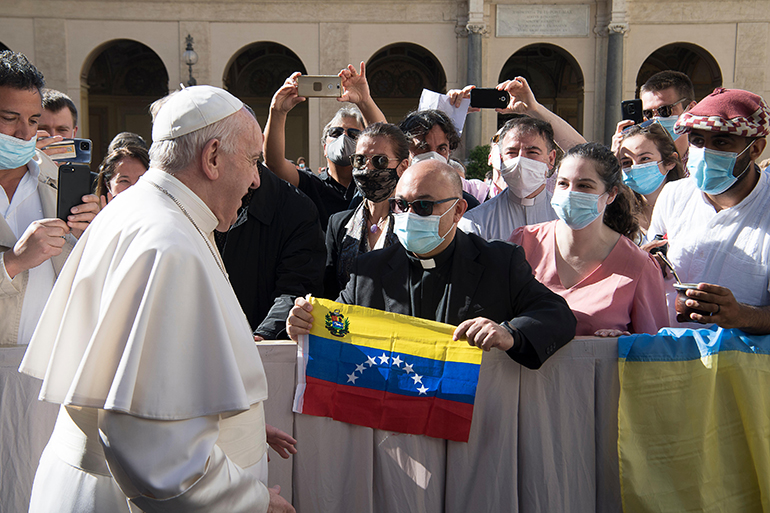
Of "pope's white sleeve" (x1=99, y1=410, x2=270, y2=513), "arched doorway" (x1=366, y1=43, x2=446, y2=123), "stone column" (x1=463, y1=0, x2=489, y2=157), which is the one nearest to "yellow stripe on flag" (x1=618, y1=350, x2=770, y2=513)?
"pope's white sleeve" (x1=99, y1=410, x2=270, y2=513)

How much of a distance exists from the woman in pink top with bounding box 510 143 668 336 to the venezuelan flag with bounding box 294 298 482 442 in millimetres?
789

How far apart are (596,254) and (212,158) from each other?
2206mm

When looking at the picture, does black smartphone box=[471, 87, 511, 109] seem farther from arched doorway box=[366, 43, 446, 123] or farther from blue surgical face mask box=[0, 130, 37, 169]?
arched doorway box=[366, 43, 446, 123]

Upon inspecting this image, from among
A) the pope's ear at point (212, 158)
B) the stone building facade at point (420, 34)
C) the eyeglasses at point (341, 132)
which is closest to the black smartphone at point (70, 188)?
the pope's ear at point (212, 158)

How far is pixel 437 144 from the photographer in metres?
4.42

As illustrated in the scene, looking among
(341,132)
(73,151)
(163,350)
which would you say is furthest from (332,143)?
(163,350)

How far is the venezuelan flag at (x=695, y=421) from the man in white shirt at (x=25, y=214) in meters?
2.60

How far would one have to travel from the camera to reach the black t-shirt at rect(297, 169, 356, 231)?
4.61 metres

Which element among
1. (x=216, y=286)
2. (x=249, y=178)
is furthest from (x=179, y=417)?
(x=249, y=178)

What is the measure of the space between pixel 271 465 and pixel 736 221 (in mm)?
2558

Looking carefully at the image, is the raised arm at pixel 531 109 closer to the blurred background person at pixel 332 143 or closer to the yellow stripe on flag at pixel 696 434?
the blurred background person at pixel 332 143

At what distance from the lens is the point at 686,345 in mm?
2754

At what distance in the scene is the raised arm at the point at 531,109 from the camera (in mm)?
4531

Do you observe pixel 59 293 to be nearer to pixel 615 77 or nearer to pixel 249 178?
pixel 249 178
